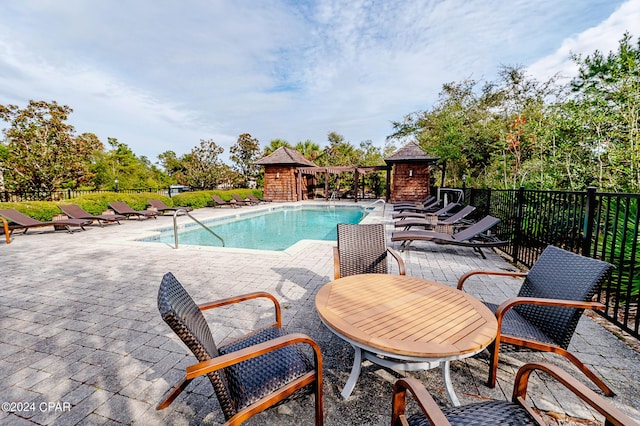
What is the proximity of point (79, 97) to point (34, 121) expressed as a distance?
324cm

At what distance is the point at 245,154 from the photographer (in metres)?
24.2

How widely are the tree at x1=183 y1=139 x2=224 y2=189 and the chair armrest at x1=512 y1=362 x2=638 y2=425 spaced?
21.3 metres

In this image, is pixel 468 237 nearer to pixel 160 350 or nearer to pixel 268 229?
pixel 160 350

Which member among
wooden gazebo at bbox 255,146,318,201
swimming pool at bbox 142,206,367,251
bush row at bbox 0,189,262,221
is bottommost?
swimming pool at bbox 142,206,367,251

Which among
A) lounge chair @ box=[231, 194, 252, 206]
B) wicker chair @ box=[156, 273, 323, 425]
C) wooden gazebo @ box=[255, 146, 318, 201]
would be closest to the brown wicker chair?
wicker chair @ box=[156, 273, 323, 425]

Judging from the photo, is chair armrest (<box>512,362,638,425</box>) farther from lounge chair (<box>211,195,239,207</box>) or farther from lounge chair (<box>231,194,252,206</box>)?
lounge chair (<box>231,194,252,206</box>)

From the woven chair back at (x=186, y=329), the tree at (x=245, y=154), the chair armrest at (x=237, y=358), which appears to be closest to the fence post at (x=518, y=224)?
the chair armrest at (x=237, y=358)

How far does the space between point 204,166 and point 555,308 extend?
21433mm

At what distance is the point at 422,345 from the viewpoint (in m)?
1.39

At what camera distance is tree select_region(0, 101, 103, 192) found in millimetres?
11156

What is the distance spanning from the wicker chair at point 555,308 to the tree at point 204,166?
2076cm

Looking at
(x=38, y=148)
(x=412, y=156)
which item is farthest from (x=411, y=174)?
(x=38, y=148)

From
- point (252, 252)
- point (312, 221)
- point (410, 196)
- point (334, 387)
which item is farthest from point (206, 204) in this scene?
point (334, 387)

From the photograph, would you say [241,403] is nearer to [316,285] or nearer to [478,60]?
[316,285]
